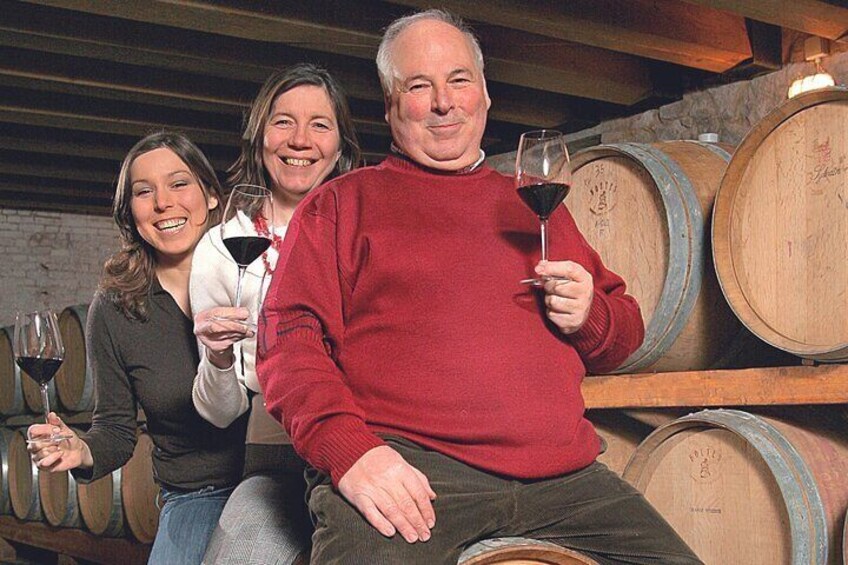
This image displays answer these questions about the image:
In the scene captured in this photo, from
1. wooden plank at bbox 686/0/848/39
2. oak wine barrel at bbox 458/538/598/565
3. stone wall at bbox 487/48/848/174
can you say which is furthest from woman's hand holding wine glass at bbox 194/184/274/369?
stone wall at bbox 487/48/848/174

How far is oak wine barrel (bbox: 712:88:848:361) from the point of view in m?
2.51

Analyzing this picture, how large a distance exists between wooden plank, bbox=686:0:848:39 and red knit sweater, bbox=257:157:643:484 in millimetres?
2455

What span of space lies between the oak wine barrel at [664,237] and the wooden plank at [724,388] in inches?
2.8

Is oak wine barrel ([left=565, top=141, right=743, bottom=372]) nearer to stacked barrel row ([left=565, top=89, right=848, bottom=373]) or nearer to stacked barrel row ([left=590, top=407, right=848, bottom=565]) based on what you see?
stacked barrel row ([left=565, top=89, right=848, bottom=373])

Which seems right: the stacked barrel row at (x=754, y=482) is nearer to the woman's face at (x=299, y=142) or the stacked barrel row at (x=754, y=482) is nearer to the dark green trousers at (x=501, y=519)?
the dark green trousers at (x=501, y=519)

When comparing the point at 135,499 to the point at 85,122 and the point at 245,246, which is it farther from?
the point at 245,246

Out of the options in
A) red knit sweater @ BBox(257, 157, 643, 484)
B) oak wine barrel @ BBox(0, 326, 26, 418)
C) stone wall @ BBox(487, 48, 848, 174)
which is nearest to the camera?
red knit sweater @ BBox(257, 157, 643, 484)

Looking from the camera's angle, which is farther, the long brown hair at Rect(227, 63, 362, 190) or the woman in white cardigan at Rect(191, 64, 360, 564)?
the long brown hair at Rect(227, 63, 362, 190)

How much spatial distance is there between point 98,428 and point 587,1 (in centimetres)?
284

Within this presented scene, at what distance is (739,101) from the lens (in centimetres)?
484

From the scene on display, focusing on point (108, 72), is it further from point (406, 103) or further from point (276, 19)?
point (406, 103)

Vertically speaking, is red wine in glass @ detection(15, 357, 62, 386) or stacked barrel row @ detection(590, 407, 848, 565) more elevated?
red wine in glass @ detection(15, 357, 62, 386)

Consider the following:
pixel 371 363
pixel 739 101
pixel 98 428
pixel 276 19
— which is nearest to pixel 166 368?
pixel 98 428

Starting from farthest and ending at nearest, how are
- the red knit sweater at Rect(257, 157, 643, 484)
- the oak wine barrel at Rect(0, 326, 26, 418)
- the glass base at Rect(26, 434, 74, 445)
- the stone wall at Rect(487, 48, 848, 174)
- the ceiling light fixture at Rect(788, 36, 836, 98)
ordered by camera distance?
the oak wine barrel at Rect(0, 326, 26, 418)
the stone wall at Rect(487, 48, 848, 174)
the ceiling light fixture at Rect(788, 36, 836, 98)
the glass base at Rect(26, 434, 74, 445)
the red knit sweater at Rect(257, 157, 643, 484)
